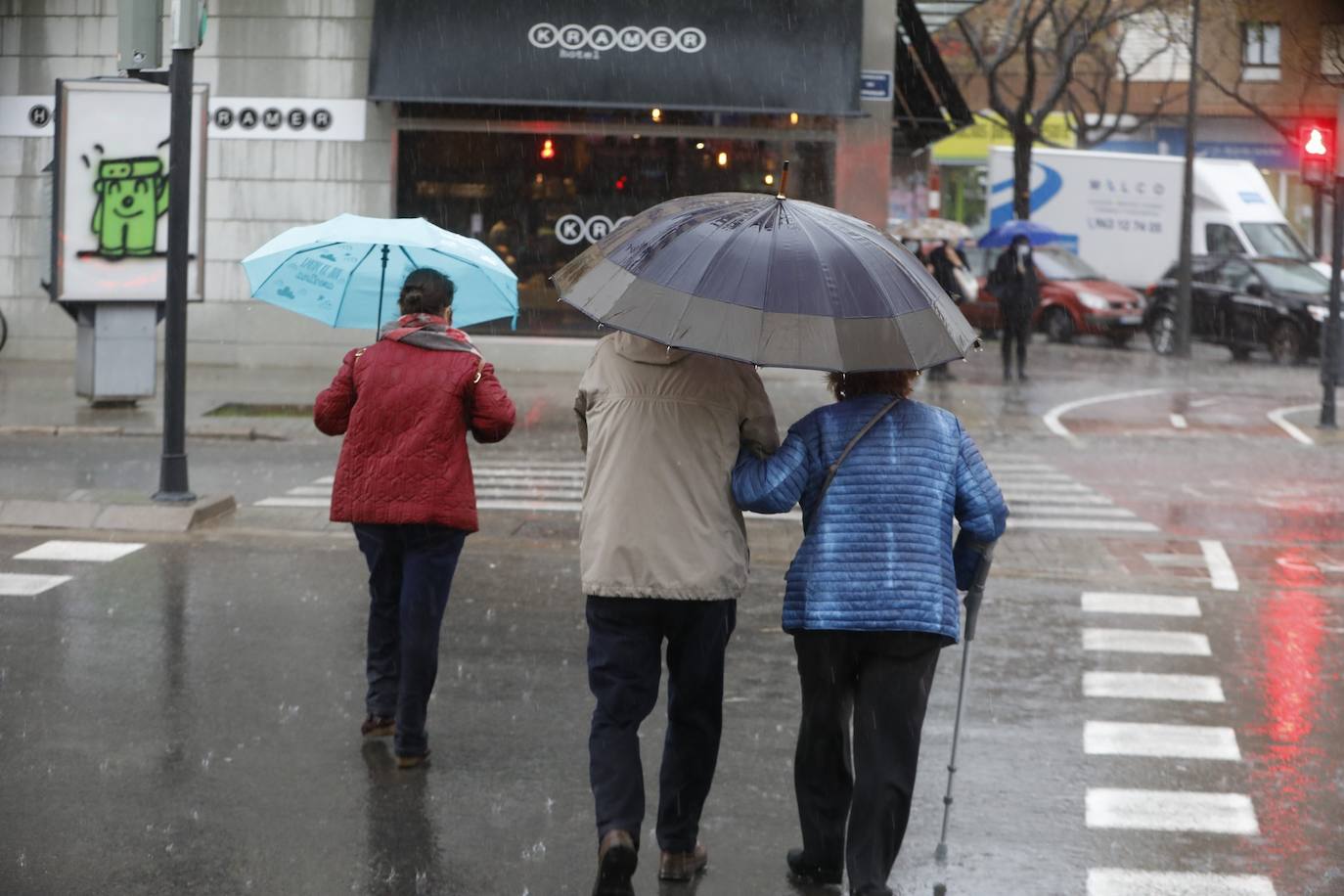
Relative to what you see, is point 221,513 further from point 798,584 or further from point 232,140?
point 232,140

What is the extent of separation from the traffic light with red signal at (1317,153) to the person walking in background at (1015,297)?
4.39m

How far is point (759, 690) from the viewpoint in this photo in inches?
296

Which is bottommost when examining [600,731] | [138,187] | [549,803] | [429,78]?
[549,803]

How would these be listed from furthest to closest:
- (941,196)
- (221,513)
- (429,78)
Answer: (941,196)
(429,78)
(221,513)

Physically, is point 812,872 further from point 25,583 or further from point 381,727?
point 25,583

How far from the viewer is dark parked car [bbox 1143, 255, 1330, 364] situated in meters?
26.9

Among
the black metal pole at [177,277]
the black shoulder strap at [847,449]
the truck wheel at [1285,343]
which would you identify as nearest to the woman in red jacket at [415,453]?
the black shoulder strap at [847,449]

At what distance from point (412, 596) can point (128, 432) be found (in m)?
9.92

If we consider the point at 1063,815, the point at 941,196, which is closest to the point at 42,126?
the point at 1063,815

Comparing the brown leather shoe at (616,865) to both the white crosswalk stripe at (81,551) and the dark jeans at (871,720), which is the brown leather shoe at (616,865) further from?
the white crosswalk stripe at (81,551)

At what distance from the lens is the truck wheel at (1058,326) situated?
30250mm

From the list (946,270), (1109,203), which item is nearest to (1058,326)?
(1109,203)

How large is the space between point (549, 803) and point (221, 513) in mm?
6113

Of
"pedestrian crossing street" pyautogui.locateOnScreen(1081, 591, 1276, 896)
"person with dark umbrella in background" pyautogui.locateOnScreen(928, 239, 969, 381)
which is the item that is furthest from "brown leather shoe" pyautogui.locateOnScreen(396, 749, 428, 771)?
"person with dark umbrella in background" pyautogui.locateOnScreen(928, 239, 969, 381)
